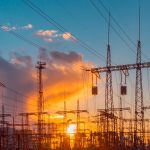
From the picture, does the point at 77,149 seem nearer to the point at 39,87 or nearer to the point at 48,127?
the point at 39,87

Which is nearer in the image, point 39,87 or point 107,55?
point 107,55

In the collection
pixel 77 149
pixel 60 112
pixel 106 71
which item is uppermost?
pixel 106 71

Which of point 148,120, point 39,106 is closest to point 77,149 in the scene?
point 39,106

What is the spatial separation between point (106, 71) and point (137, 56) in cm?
306

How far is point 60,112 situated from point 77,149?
15.9 meters

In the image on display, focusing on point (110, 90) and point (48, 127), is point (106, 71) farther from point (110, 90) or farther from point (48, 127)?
point (48, 127)

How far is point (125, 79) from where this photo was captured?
39000mm

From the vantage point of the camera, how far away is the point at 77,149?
51.9 meters

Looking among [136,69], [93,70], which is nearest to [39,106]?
[93,70]

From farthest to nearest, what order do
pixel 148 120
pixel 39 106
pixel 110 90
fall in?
pixel 148 120
pixel 39 106
pixel 110 90

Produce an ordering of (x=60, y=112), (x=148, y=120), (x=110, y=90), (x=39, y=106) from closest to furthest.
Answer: (x=110, y=90) < (x=39, y=106) < (x=60, y=112) < (x=148, y=120)

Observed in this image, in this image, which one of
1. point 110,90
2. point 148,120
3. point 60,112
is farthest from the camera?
point 148,120

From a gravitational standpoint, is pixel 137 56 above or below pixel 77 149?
above

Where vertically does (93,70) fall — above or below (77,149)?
above
